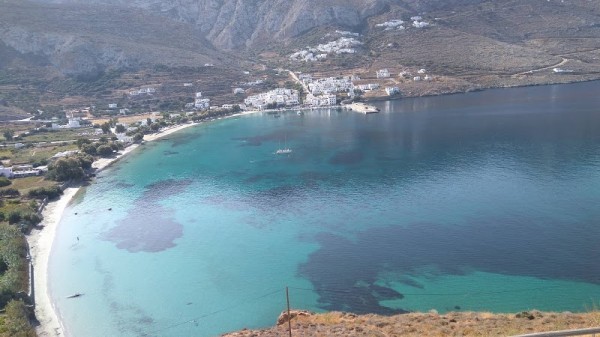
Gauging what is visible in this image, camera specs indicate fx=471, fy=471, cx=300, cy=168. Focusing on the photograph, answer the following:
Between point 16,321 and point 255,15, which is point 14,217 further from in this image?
point 255,15

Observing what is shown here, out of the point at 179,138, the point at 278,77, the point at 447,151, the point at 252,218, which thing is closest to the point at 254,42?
the point at 278,77

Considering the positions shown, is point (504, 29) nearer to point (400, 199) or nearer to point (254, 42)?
point (254, 42)

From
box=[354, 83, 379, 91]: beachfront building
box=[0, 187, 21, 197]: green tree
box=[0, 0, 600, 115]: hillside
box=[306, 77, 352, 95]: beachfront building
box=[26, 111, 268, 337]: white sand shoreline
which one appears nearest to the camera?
box=[26, 111, 268, 337]: white sand shoreline

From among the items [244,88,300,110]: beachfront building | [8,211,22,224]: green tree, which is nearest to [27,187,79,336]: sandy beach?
[8,211,22,224]: green tree

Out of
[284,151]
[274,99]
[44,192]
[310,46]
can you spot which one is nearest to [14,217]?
[44,192]

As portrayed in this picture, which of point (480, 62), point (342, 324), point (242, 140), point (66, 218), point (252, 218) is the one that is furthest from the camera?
point (480, 62)

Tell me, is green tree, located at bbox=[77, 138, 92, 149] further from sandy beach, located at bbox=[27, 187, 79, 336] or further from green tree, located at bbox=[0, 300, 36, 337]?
green tree, located at bbox=[0, 300, 36, 337]

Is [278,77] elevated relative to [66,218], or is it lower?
elevated
